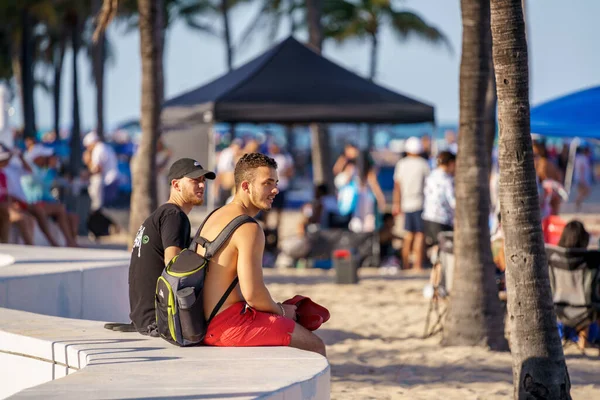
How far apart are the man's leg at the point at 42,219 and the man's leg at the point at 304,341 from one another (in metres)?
8.67

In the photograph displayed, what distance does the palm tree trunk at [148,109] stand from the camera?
41.2 ft

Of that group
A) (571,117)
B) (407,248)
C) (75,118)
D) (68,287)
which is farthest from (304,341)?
(75,118)

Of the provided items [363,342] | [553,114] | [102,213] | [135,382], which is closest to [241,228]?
[135,382]

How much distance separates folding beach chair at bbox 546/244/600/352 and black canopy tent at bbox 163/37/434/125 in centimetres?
661

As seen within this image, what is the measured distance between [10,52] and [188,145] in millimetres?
31436

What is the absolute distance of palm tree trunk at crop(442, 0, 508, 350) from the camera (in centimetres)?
856

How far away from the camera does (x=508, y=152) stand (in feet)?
20.0

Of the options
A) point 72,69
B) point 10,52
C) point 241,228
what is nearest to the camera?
point 241,228

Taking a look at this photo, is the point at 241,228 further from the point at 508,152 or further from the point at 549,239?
the point at 549,239

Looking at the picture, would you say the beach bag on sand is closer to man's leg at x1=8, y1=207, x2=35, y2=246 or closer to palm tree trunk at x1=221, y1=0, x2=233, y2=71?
man's leg at x1=8, y1=207, x2=35, y2=246

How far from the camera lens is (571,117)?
35.2 feet

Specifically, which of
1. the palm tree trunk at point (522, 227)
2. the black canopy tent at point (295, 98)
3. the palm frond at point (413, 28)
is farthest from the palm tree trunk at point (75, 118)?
the palm tree trunk at point (522, 227)

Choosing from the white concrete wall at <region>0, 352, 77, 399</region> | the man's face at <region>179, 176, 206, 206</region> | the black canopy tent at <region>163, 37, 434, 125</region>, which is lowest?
the white concrete wall at <region>0, 352, 77, 399</region>

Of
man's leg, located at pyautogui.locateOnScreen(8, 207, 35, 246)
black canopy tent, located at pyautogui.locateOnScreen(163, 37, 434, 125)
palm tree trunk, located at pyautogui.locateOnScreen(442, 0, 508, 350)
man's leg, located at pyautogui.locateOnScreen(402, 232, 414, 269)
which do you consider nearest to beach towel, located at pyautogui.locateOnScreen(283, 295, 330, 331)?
palm tree trunk, located at pyautogui.locateOnScreen(442, 0, 508, 350)
